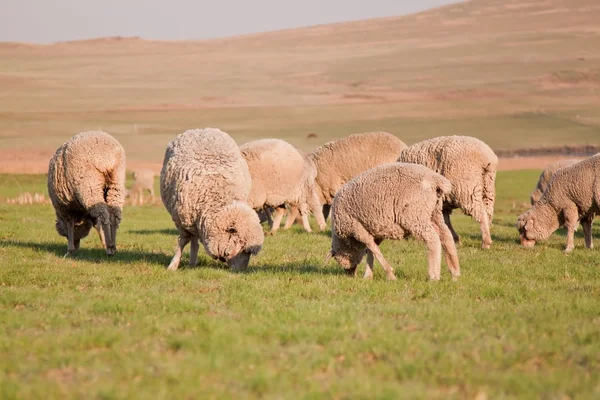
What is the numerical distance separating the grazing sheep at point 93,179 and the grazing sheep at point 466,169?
5.96m

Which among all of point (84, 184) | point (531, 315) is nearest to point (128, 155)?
point (84, 184)

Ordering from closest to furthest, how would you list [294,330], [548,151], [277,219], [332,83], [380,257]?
[294,330], [380,257], [277,219], [548,151], [332,83]

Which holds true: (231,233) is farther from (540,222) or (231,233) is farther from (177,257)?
(540,222)

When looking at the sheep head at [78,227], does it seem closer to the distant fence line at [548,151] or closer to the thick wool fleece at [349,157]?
the thick wool fleece at [349,157]

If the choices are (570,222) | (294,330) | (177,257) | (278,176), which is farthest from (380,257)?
(278,176)

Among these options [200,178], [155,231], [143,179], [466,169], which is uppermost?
[200,178]

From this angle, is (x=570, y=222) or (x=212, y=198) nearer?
(x=212, y=198)

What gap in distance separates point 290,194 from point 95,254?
603 cm

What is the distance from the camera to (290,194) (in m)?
18.9

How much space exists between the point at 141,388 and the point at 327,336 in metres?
2.05

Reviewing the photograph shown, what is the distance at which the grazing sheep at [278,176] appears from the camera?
18.0 m

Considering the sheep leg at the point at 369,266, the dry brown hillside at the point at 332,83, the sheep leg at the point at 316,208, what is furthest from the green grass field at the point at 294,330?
the dry brown hillside at the point at 332,83

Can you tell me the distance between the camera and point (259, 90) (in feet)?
356

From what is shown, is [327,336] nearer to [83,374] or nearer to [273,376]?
[273,376]
